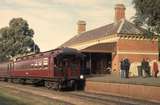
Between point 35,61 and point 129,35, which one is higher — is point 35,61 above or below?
below

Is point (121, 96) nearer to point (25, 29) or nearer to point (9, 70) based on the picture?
point (9, 70)

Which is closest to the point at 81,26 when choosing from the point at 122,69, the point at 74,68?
the point at 74,68

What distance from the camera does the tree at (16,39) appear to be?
9244 cm

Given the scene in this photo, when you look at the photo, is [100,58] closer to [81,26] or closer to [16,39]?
[81,26]

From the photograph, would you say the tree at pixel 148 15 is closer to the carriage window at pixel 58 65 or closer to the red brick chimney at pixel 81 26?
the carriage window at pixel 58 65

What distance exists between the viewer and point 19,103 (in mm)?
21875

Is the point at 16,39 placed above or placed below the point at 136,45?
above

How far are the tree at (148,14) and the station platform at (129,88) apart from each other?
254 inches

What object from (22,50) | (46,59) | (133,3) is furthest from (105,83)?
(22,50)

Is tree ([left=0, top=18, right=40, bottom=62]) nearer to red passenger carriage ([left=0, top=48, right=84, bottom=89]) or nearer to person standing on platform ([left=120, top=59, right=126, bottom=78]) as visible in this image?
red passenger carriage ([left=0, top=48, right=84, bottom=89])

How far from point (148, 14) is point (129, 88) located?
9.63 m

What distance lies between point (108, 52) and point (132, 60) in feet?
10.3

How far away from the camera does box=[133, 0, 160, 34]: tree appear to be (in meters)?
33.5

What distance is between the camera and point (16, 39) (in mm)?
94000
